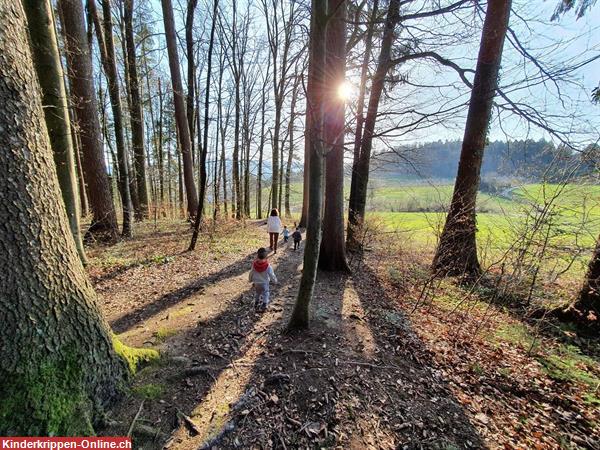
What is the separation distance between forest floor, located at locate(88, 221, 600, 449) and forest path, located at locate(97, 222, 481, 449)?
0.01m

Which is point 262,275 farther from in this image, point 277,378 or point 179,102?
point 179,102

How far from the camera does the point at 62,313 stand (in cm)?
191

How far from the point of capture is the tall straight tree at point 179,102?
9023 mm

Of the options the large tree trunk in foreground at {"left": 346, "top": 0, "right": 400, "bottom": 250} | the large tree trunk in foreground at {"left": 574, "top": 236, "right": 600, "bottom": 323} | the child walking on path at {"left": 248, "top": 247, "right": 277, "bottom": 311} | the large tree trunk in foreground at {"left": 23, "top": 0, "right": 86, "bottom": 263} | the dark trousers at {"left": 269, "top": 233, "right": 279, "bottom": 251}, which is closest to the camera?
the child walking on path at {"left": 248, "top": 247, "right": 277, "bottom": 311}

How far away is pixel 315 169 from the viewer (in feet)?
10.2

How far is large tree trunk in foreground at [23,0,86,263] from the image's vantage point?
458 cm

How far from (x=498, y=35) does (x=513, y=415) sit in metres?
7.18

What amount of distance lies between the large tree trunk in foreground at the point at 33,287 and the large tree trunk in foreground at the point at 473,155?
19.6 feet

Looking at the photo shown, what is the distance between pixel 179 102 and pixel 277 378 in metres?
10.4

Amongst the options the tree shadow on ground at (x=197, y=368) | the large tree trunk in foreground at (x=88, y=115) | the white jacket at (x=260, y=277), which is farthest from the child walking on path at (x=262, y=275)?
the large tree trunk in foreground at (x=88, y=115)

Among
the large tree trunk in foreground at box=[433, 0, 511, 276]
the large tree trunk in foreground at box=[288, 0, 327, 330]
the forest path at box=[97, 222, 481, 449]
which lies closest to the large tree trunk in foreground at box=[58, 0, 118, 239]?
the forest path at box=[97, 222, 481, 449]

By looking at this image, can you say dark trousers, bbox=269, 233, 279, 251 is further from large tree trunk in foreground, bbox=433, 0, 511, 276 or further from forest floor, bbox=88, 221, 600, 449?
large tree trunk in foreground, bbox=433, 0, 511, 276

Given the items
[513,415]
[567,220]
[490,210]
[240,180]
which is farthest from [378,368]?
[240,180]

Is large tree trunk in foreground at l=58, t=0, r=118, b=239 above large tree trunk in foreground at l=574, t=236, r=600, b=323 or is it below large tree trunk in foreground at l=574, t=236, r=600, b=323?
above
